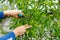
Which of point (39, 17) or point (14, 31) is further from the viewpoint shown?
point (39, 17)

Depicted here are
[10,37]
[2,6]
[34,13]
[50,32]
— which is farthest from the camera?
[2,6]

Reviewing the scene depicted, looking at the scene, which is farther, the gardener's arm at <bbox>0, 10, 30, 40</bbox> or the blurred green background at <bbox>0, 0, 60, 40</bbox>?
the blurred green background at <bbox>0, 0, 60, 40</bbox>

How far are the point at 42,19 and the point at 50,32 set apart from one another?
9.6 inches

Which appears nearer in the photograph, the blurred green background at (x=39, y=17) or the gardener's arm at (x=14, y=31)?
the gardener's arm at (x=14, y=31)

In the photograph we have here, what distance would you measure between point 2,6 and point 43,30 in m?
0.69

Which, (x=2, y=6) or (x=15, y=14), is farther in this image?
(x=2, y=6)

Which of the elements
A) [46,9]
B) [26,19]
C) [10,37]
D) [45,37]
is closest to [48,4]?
[46,9]

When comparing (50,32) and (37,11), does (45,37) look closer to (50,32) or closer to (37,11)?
(50,32)

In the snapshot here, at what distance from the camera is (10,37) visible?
1607 millimetres

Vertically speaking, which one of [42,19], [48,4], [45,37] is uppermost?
[48,4]

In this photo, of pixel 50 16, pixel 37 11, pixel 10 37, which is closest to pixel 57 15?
pixel 50 16

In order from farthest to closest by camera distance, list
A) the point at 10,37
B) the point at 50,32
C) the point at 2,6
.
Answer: the point at 2,6, the point at 50,32, the point at 10,37

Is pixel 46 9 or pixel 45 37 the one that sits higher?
pixel 46 9

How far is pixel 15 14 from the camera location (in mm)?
1860
